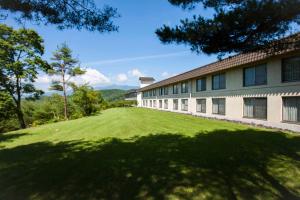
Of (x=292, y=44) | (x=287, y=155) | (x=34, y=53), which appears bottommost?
(x=287, y=155)

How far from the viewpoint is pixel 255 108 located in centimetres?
1476

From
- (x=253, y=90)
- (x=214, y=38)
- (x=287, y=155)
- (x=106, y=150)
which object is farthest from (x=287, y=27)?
(x=253, y=90)

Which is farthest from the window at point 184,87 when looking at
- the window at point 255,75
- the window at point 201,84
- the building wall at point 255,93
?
the window at point 255,75

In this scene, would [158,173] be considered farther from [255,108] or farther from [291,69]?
[255,108]

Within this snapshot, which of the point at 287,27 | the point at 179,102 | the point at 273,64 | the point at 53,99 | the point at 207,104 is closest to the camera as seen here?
the point at 287,27

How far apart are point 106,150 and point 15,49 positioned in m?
22.0

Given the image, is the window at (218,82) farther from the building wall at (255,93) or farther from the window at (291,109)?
the window at (291,109)

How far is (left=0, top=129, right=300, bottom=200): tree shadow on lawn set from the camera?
4305 millimetres

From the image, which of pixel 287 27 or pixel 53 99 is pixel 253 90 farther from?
pixel 53 99

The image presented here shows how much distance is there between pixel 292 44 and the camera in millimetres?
6230

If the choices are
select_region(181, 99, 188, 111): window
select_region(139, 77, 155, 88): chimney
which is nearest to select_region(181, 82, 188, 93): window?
select_region(181, 99, 188, 111): window

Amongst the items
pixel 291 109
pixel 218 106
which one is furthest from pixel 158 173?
pixel 218 106

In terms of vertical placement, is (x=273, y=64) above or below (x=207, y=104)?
above

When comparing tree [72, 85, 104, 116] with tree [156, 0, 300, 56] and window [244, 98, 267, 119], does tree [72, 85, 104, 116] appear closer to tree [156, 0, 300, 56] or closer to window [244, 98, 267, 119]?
window [244, 98, 267, 119]
